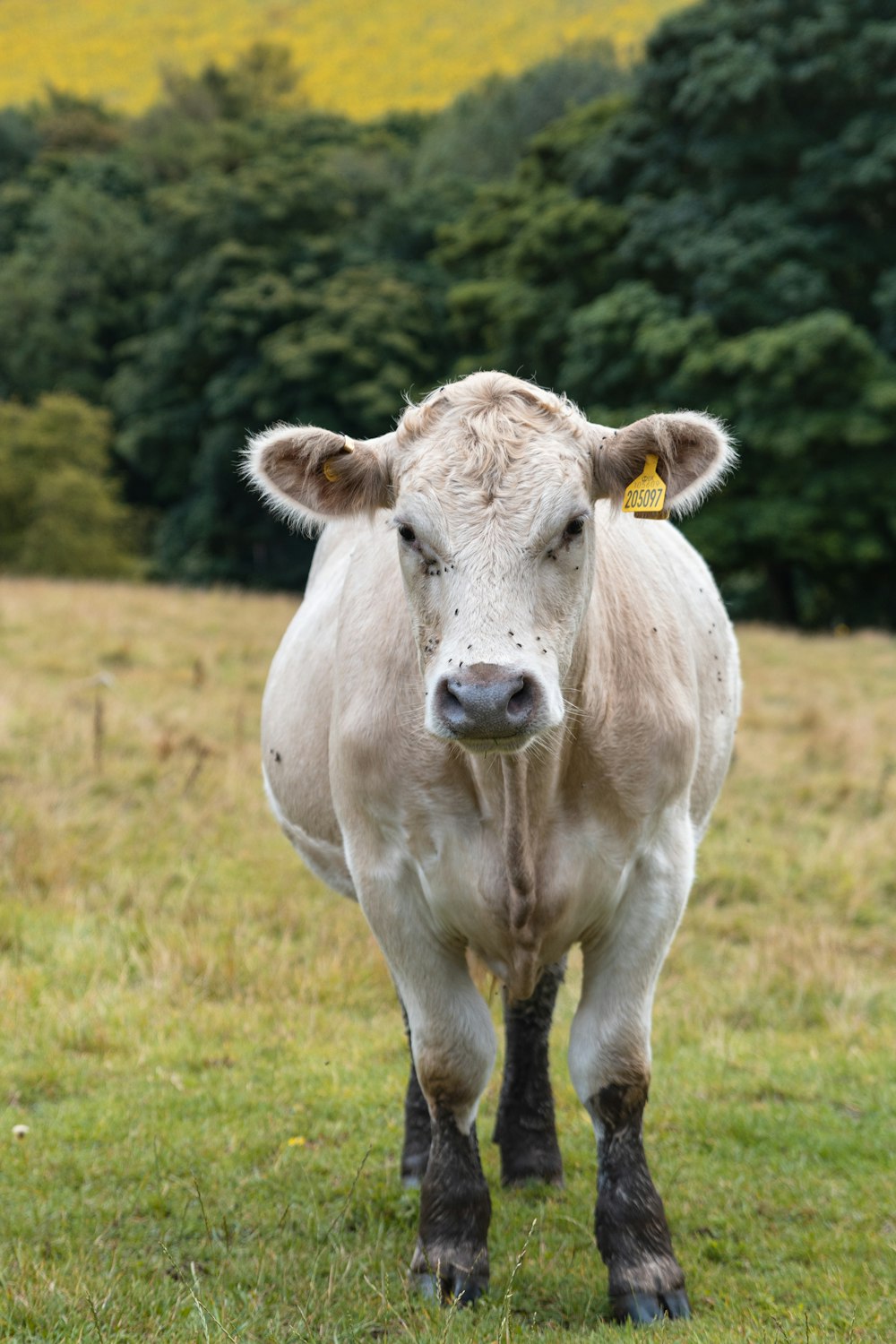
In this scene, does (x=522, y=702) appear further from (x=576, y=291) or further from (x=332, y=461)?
(x=576, y=291)

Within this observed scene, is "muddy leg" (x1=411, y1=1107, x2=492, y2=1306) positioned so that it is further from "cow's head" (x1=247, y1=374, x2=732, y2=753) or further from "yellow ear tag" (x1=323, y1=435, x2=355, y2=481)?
"yellow ear tag" (x1=323, y1=435, x2=355, y2=481)

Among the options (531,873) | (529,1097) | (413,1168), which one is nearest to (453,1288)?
(413,1168)

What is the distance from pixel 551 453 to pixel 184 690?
1042cm

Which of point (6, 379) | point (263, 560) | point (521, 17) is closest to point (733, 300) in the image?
point (263, 560)

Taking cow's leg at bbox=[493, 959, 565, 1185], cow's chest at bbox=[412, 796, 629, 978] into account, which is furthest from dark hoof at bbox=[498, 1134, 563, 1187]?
cow's chest at bbox=[412, 796, 629, 978]

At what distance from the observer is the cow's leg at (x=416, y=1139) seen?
4996mm

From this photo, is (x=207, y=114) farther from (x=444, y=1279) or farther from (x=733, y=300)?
(x=444, y=1279)

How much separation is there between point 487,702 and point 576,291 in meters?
29.5

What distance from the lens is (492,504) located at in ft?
11.8

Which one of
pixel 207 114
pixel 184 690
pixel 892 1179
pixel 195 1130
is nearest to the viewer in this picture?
pixel 892 1179

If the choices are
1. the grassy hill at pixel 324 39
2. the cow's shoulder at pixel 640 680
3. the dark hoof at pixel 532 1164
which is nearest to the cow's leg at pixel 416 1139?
the dark hoof at pixel 532 1164

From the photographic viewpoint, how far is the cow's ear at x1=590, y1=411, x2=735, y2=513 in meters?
3.89

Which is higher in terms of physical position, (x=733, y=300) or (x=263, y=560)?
(x=733, y=300)

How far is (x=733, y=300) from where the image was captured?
1080 inches
